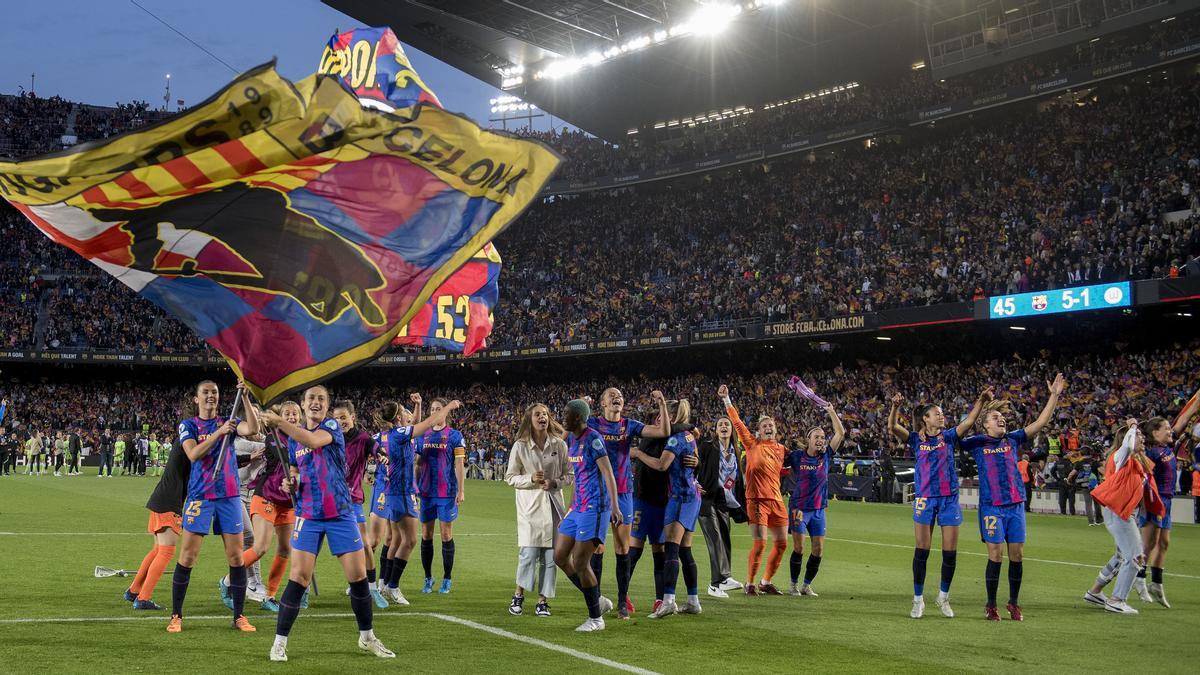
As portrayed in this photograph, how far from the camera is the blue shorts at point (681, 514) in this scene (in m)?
11.6

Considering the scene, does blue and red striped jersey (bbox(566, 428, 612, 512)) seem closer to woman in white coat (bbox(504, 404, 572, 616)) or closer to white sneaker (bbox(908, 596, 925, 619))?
woman in white coat (bbox(504, 404, 572, 616))

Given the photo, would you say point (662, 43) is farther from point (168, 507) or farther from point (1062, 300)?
point (168, 507)

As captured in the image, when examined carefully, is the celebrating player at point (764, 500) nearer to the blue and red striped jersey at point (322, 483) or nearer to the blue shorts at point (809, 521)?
the blue shorts at point (809, 521)

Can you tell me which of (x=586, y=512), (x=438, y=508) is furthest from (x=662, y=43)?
(x=586, y=512)

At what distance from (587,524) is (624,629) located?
1.21 metres

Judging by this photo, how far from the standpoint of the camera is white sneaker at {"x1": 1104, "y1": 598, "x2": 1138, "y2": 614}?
12516 millimetres

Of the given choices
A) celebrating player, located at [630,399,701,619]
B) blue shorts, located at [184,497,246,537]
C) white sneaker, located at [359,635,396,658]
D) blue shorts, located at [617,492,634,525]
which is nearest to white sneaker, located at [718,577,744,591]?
celebrating player, located at [630,399,701,619]

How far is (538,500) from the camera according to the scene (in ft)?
39.1

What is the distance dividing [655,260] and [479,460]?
14.1m

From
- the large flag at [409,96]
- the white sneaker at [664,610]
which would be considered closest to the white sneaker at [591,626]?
the white sneaker at [664,610]

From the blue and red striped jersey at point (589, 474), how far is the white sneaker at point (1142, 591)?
301 inches

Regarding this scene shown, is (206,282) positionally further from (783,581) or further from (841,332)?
(841,332)

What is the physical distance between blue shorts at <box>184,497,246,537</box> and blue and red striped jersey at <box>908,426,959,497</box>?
726 cm

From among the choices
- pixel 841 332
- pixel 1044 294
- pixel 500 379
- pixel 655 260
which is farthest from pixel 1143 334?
pixel 500 379
